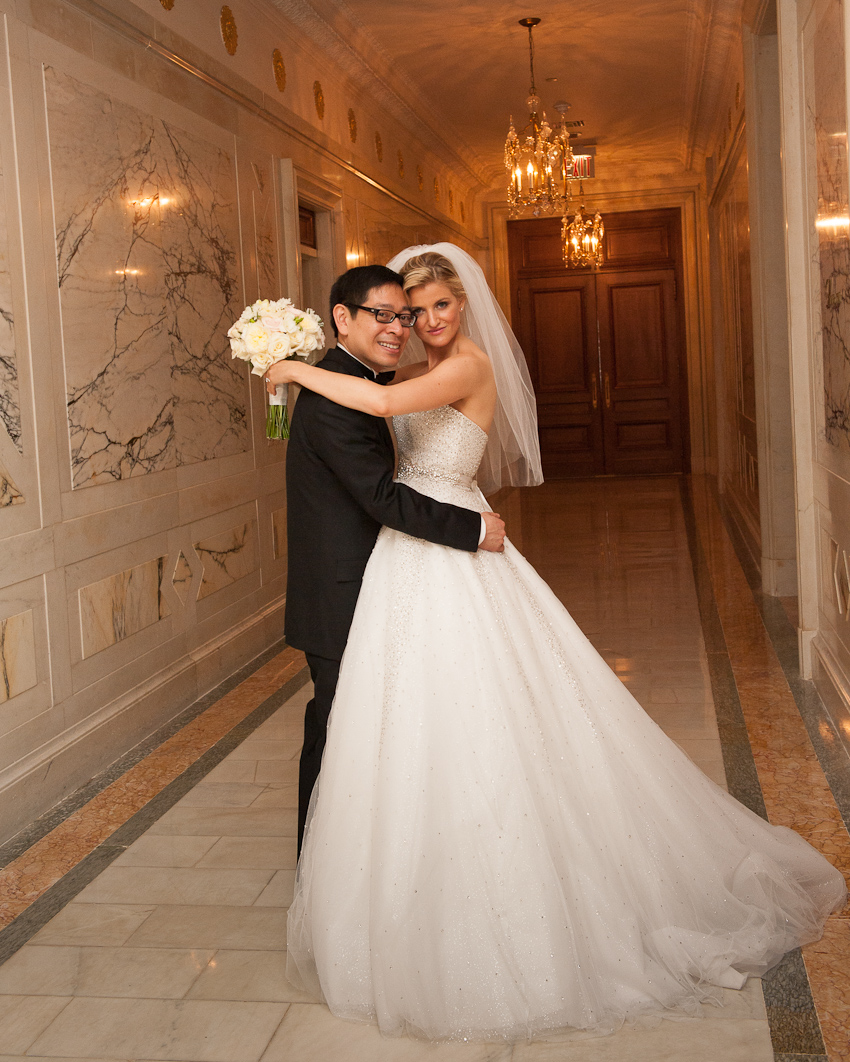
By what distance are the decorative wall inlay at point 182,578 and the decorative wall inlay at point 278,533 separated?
1267 millimetres

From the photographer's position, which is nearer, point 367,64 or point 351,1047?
point 351,1047

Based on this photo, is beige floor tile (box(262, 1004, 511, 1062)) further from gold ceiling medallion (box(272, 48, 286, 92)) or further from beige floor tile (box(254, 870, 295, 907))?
gold ceiling medallion (box(272, 48, 286, 92))

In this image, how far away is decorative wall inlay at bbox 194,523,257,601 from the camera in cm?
543

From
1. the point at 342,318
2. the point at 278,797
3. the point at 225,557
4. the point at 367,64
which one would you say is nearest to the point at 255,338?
the point at 342,318

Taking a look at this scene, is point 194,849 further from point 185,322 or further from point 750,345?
point 750,345

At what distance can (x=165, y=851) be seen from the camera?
340 cm

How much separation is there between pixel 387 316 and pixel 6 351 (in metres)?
1.80

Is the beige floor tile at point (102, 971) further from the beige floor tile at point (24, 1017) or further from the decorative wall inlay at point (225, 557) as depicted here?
the decorative wall inlay at point (225, 557)

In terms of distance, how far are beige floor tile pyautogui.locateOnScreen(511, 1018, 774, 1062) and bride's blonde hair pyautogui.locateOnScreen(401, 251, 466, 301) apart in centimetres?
182

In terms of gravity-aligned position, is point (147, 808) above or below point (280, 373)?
below

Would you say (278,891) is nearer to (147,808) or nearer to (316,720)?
(316,720)

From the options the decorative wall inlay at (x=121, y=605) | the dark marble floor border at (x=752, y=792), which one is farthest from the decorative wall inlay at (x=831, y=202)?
the decorative wall inlay at (x=121, y=605)

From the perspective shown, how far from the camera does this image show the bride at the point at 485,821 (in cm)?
228

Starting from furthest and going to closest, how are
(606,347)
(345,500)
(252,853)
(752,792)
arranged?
(606,347) → (752,792) → (252,853) → (345,500)
